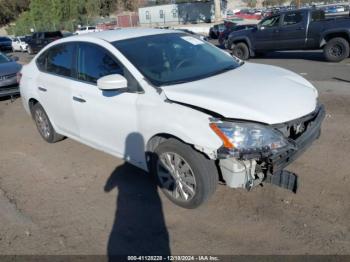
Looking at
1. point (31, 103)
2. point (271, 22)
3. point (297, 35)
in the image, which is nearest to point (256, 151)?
point (31, 103)

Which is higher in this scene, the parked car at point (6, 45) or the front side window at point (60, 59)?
the front side window at point (60, 59)

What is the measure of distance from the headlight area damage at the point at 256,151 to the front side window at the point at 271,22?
1218cm

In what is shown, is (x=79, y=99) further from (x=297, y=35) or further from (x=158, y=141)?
(x=297, y=35)

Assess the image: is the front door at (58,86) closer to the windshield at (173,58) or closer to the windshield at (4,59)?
the windshield at (173,58)

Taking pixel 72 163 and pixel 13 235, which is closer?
pixel 13 235

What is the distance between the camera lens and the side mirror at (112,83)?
3.85m

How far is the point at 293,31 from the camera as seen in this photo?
46.8 feet

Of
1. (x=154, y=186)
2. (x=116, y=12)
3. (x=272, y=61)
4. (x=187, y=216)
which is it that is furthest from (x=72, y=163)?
(x=116, y=12)

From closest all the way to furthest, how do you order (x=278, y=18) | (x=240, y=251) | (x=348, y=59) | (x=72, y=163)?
(x=240, y=251)
(x=72, y=163)
(x=348, y=59)
(x=278, y=18)

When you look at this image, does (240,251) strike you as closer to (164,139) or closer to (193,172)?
(193,172)

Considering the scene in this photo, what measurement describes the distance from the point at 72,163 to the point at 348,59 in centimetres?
1192

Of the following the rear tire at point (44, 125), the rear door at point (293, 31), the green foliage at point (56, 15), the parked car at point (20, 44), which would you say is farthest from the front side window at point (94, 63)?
the green foliage at point (56, 15)

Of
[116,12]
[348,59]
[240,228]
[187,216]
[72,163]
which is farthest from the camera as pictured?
[116,12]

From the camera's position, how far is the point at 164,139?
384 cm
